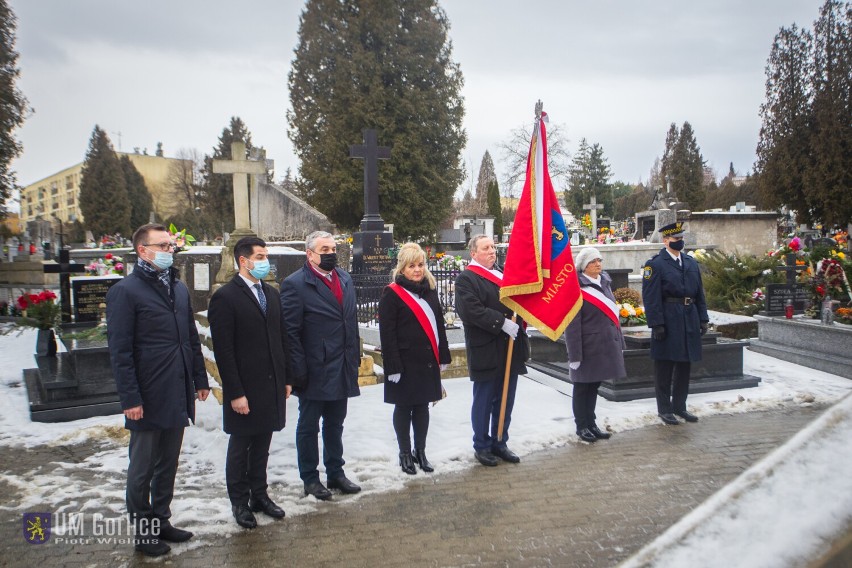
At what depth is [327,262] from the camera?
15.0 feet

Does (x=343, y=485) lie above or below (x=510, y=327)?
below

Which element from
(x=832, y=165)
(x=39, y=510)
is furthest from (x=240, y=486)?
(x=832, y=165)

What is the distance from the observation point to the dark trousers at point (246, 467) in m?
3.97

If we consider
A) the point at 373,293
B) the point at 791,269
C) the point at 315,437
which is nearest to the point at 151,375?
the point at 315,437

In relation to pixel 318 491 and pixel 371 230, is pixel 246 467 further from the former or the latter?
pixel 371 230

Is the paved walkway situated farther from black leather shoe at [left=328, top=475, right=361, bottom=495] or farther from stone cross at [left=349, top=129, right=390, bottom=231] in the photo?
stone cross at [left=349, top=129, right=390, bottom=231]

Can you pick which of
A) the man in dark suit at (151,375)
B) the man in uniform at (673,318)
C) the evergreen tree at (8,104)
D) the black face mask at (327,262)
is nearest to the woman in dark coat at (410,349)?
the black face mask at (327,262)

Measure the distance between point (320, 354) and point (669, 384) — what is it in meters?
3.90

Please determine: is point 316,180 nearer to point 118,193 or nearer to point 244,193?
point 244,193

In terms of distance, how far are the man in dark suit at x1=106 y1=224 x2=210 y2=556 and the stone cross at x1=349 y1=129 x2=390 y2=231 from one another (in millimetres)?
13474

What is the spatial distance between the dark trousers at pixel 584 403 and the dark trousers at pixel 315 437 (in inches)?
92.9

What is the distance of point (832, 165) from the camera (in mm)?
23438

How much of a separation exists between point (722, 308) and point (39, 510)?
475 inches

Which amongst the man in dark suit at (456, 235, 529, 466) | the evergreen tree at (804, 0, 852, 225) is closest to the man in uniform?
the man in dark suit at (456, 235, 529, 466)
